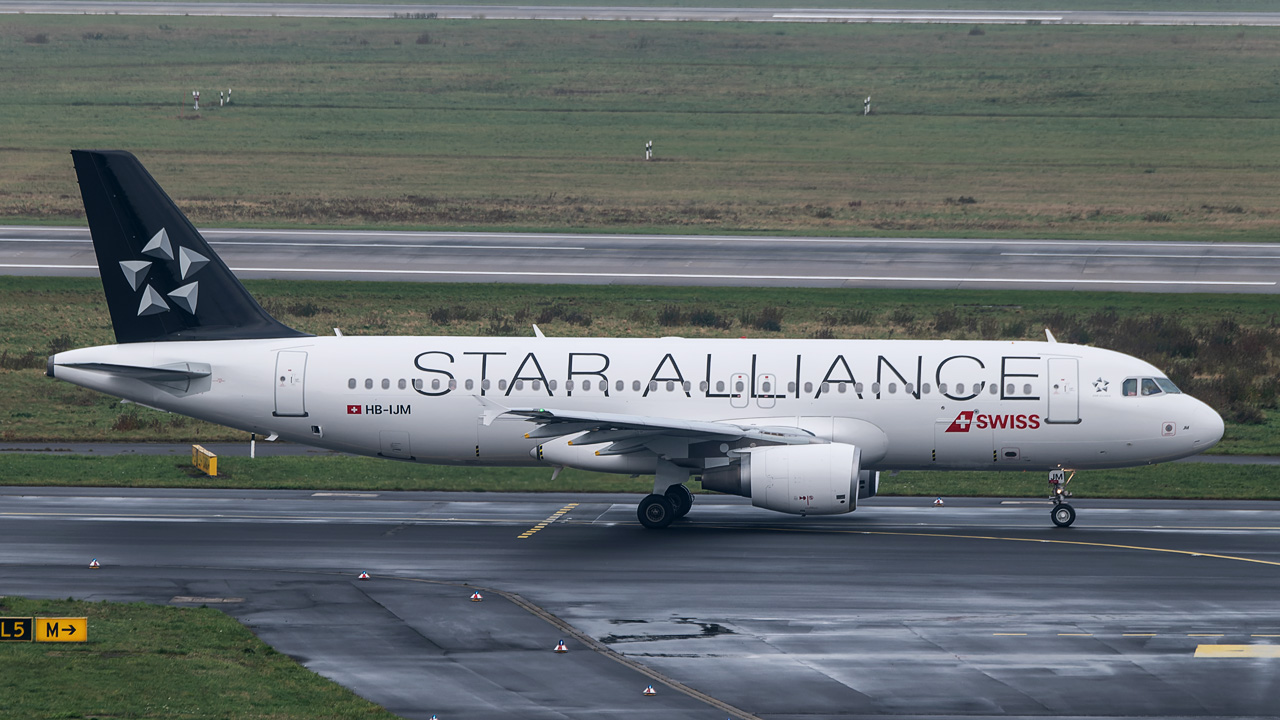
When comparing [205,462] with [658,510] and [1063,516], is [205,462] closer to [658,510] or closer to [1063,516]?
[658,510]

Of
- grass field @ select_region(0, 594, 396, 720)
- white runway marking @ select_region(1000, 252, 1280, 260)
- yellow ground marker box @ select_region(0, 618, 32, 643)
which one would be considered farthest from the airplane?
white runway marking @ select_region(1000, 252, 1280, 260)

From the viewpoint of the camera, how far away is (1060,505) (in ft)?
111

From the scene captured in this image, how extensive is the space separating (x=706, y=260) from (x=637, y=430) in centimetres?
3904

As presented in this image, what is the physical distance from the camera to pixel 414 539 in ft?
106

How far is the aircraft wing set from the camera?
3131 centimetres

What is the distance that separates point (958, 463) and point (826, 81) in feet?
328

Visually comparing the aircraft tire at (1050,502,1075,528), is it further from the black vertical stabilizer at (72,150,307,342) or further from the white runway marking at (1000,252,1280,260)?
the white runway marking at (1000,252,1280,260)

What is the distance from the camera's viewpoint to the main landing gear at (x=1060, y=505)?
33.8m

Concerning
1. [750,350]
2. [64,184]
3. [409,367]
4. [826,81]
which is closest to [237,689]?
[409,367]

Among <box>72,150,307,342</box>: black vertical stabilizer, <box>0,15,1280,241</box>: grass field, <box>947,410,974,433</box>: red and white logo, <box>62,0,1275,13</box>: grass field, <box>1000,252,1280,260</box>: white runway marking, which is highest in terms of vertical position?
<box>62,0,1275,13</box>: grass field

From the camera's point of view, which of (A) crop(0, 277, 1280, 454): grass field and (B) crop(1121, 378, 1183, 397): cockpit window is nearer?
(B) crop(1121, 378, 1183, 397): cockpit window

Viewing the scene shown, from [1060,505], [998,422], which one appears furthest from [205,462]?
[1060,505]

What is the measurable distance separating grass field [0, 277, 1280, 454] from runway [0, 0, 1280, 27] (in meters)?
101

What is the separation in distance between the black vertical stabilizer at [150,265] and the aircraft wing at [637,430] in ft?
27.3
